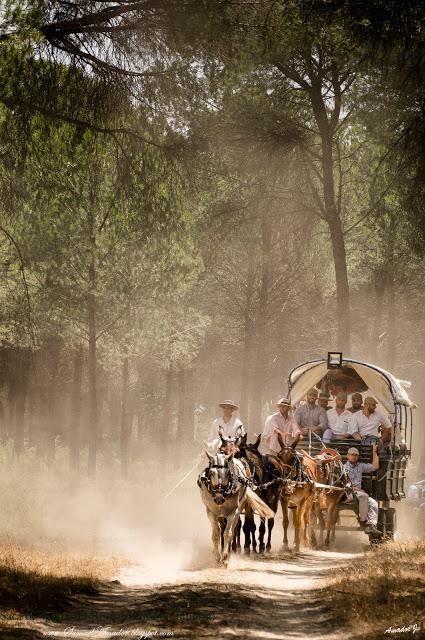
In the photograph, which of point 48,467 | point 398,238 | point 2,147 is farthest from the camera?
point 48,467

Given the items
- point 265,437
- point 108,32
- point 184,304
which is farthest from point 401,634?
point 184,304

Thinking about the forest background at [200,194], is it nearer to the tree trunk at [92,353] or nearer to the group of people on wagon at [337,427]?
the tree trunk at [92,353]

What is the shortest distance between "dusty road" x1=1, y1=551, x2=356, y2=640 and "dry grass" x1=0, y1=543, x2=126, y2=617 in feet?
0.79

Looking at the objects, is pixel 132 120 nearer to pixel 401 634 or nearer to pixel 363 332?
pixel 401 634

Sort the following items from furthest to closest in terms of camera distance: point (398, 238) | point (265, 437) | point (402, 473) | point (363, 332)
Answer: point (363, 332) → point (398, 238) → point (402, 473) → point (265, 437)

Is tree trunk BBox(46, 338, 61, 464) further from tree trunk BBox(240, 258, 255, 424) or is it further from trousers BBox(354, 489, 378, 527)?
trousers BBox(354, 489, 378, 527)

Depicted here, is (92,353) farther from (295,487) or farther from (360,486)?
(295,487)

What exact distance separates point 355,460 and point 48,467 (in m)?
14.3

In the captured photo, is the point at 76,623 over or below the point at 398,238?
below

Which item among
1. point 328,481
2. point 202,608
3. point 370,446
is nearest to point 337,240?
point 370,446

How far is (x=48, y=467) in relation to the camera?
98.8ft

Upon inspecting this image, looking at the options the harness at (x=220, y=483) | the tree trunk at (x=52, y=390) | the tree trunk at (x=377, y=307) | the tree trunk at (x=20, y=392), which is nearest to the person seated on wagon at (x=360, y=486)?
the harness at (x=220, y=483)

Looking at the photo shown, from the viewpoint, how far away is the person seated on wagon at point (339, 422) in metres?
18.9

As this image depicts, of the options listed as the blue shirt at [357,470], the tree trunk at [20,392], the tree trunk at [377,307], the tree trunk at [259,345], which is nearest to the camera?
the blue shirt at [357,470]
